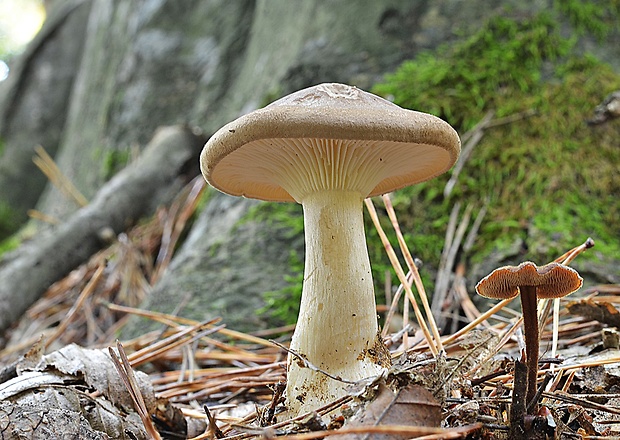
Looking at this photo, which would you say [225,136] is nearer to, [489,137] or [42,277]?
[489,137]

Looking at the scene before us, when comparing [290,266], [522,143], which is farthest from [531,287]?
[522,143]

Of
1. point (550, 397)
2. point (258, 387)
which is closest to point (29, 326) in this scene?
point (258, 387)

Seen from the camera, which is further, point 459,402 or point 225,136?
point 225,136

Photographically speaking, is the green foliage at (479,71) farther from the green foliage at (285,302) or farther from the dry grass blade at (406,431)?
the dry grass blade at (406,431)

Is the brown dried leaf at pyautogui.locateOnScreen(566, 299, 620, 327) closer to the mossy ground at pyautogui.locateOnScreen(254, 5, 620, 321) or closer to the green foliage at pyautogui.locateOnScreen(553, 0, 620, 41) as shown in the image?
the mossy ground at pyautogui.locateOnScreen(254, 5, 620, 321)

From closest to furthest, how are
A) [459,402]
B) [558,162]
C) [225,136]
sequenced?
[459,402] < [225,136] < [558,162]

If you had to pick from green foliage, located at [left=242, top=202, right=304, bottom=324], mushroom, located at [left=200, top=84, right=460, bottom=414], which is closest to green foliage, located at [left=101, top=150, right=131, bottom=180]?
green foliage, located at [left=242, top=202, right=304, bottom=324]
